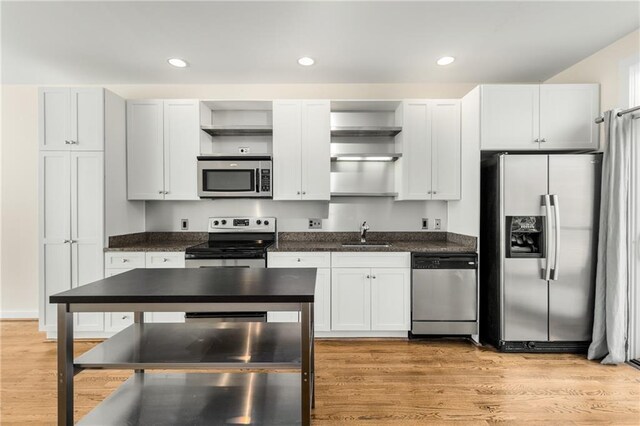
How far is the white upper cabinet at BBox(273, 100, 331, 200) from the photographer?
3508 mm

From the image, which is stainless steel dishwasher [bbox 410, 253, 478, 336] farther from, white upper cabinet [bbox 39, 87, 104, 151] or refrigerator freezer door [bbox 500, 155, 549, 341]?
white upper cabinet [bbox 39, 87, 104, 151]

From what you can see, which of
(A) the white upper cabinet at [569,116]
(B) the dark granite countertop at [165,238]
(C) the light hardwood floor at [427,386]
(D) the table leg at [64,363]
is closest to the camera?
(D) the table leg at [64,363]

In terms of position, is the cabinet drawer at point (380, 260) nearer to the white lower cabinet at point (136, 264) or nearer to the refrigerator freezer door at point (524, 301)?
the refrigerator freezer door at point (524, 301)

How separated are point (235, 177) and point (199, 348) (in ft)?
6.90

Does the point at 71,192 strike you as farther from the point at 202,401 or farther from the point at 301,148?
the point at 202,401

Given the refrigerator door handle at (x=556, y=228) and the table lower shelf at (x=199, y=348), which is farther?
the refrigerator door handle at (x=556, y=228)

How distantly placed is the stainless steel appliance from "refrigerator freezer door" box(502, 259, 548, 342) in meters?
2.16

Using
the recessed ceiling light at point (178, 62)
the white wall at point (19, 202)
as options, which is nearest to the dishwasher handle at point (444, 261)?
the recessed ceiling light at point (178, 62)

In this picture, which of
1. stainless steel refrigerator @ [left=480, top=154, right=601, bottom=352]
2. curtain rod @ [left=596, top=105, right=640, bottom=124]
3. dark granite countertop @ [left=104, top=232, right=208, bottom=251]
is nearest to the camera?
curtain rod @ [left=596, top=105, right=640, bottom=124]

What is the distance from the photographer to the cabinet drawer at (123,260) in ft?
10.5

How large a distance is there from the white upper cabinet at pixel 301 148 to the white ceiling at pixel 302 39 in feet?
1.23

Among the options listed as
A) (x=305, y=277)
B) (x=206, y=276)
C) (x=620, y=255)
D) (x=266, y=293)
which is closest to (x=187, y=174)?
(x=206, y=276)

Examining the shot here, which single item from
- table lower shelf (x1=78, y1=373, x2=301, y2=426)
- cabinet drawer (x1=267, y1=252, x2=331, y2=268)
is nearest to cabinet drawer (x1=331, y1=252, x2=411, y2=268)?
cabinet drawer (x1=267, y1=252, x2=331, y2=268)

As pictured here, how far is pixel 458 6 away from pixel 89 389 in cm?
365
